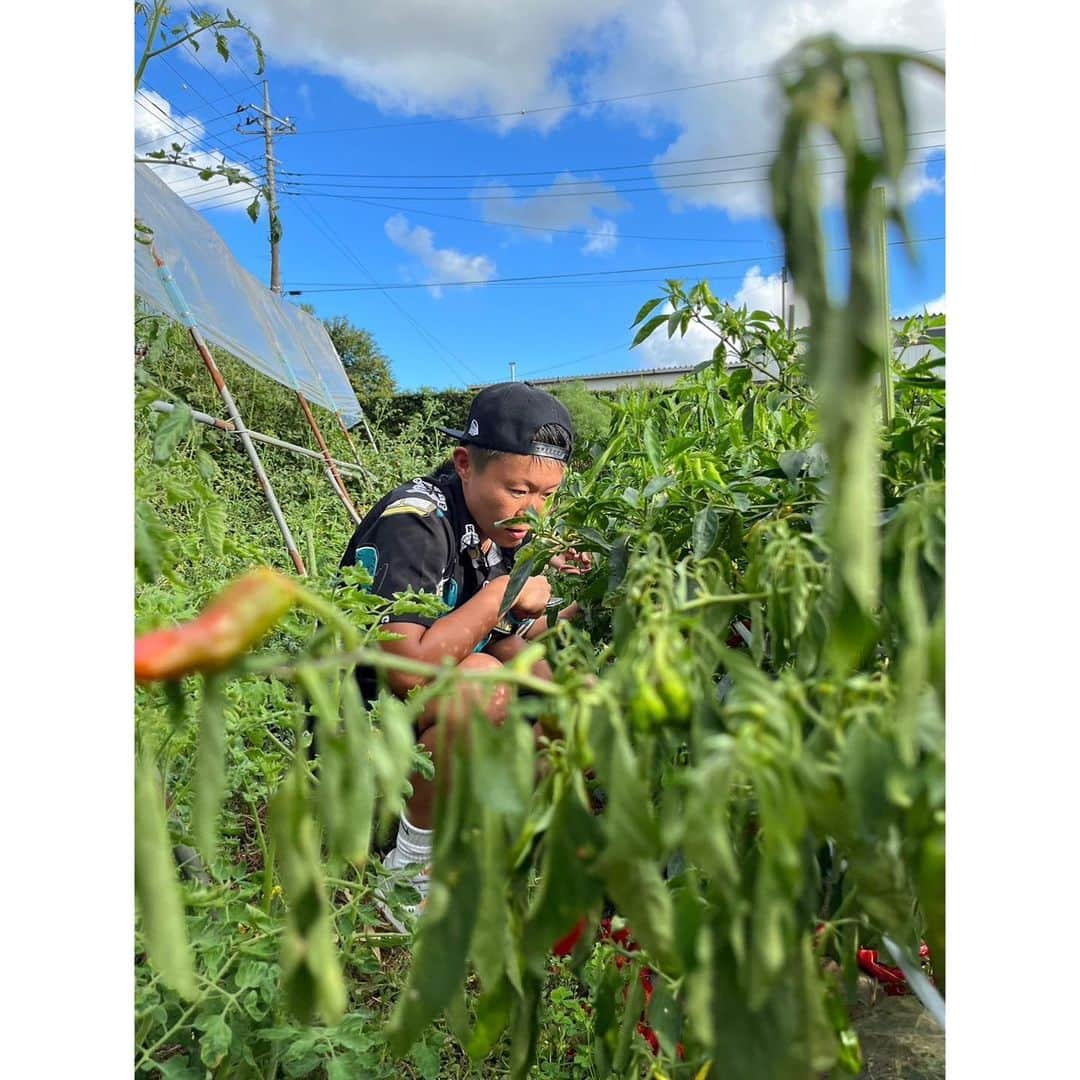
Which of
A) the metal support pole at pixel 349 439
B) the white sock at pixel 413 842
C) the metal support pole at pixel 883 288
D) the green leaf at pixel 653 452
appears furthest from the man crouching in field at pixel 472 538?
the metal support pole at pixel 349 439

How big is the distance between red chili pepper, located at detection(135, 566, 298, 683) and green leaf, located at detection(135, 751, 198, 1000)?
0.08m

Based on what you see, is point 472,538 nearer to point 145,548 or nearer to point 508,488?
point 508,488

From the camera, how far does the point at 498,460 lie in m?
1.69

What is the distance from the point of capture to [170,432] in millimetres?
649

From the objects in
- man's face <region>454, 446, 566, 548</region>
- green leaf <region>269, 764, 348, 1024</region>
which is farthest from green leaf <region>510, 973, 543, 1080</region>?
man's face <region>454, 446, 566, 548</region>

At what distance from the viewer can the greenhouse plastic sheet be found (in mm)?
2904

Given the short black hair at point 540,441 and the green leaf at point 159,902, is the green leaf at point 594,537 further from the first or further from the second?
the short black hair at point 540,441

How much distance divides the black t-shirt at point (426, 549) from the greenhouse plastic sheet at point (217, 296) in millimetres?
1079

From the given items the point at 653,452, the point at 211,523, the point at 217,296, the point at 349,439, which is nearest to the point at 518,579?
the point at 653,452

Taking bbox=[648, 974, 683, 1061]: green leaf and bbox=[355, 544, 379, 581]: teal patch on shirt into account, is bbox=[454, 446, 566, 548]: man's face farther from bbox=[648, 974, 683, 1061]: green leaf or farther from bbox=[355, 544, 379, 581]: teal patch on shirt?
bbox=[648, 974, 683, 1061]: green leaf

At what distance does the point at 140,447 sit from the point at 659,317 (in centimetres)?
49
